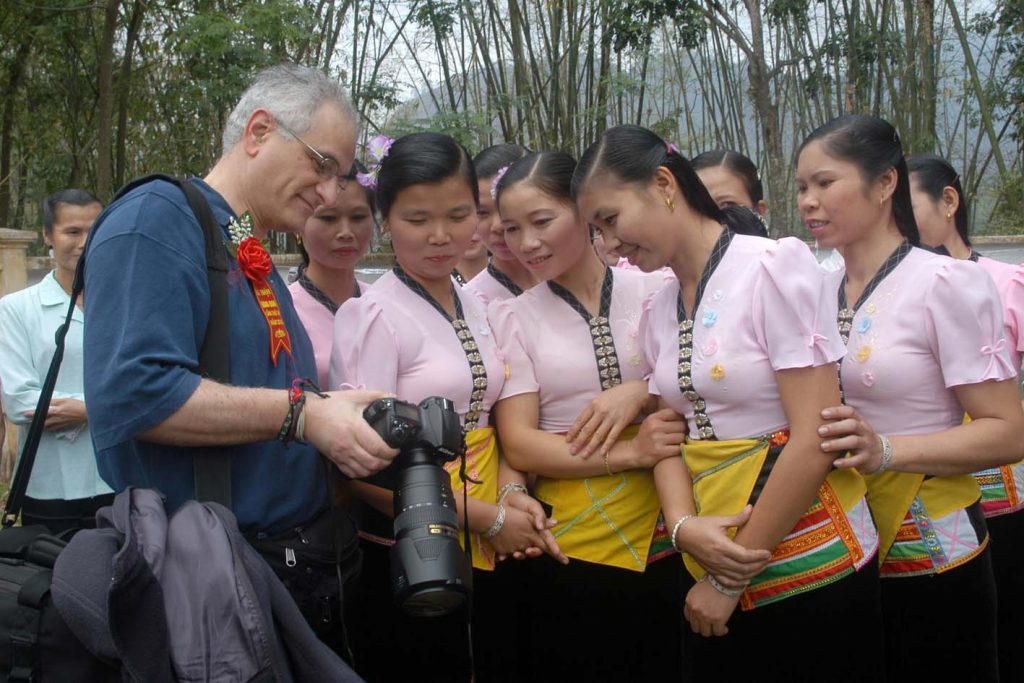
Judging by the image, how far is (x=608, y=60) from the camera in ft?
28.1

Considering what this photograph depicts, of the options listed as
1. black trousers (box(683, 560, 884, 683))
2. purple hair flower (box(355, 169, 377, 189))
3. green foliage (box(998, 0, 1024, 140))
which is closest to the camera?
black trousers (box(683, 560, 884, 683))

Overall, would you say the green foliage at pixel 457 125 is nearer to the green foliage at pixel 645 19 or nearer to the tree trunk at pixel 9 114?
the green foliage at pixel 645 19

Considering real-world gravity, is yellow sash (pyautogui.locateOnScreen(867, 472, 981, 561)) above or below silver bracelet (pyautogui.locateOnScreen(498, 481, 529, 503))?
below

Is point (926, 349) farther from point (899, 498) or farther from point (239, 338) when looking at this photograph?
point (239, 338)

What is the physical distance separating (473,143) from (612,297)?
18.2ft

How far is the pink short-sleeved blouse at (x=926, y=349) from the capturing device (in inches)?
77.7

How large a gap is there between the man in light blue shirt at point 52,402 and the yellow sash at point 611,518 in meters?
1.78

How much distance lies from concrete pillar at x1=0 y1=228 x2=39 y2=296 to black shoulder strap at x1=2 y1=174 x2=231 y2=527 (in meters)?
4.29

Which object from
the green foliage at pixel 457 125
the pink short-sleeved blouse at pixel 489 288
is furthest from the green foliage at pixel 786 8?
the pink short-sleeved blouse at pixel 489 288

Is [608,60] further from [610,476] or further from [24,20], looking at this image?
[610,476]

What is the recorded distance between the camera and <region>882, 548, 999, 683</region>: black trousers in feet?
6.73

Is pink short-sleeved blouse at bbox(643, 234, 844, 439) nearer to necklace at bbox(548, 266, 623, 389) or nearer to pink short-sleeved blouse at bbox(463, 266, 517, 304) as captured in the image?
necklace at bbox(548, 266, 623, 389)

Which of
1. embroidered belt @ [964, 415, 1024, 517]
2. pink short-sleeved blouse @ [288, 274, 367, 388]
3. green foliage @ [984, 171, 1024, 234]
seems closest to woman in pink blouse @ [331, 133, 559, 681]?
pink short-sleeved blouse @ [288, 274, 367, 388]

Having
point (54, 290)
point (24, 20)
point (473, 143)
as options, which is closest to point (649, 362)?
point (54, 290)
